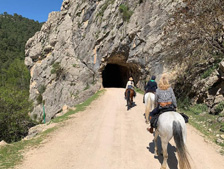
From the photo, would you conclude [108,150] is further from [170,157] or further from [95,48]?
[95,48]

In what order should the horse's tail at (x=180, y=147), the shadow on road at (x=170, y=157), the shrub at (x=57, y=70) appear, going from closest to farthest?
the horse's tail at (x=180, y=147)
the shadow on road at (x=170, y=157)
the shrub at (x=57, y=70)

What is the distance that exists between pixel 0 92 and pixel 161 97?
61.7ft

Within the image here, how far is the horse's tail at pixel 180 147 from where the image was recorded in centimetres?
363

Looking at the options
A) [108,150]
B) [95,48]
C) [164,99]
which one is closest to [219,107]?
[164,99]

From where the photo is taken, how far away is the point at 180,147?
3.78m

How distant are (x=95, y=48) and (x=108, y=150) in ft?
63.5

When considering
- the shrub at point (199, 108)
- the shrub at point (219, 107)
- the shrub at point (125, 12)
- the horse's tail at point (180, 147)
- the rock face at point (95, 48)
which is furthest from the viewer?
the shrub at point (125, 12)

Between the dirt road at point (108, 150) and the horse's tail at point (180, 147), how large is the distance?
334 mm

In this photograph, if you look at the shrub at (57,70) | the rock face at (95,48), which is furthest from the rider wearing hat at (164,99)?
the shrub at (57,70)

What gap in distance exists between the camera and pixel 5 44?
66.2 m

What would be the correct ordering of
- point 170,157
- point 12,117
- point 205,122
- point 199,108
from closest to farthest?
point 170,157
point 205,122
point 199,108
point 12,117

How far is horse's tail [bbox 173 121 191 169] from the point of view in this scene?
363cm

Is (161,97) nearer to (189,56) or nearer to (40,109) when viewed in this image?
(189,56)

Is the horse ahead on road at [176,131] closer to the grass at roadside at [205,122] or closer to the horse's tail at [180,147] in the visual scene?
the horse's tail at [180,147]
